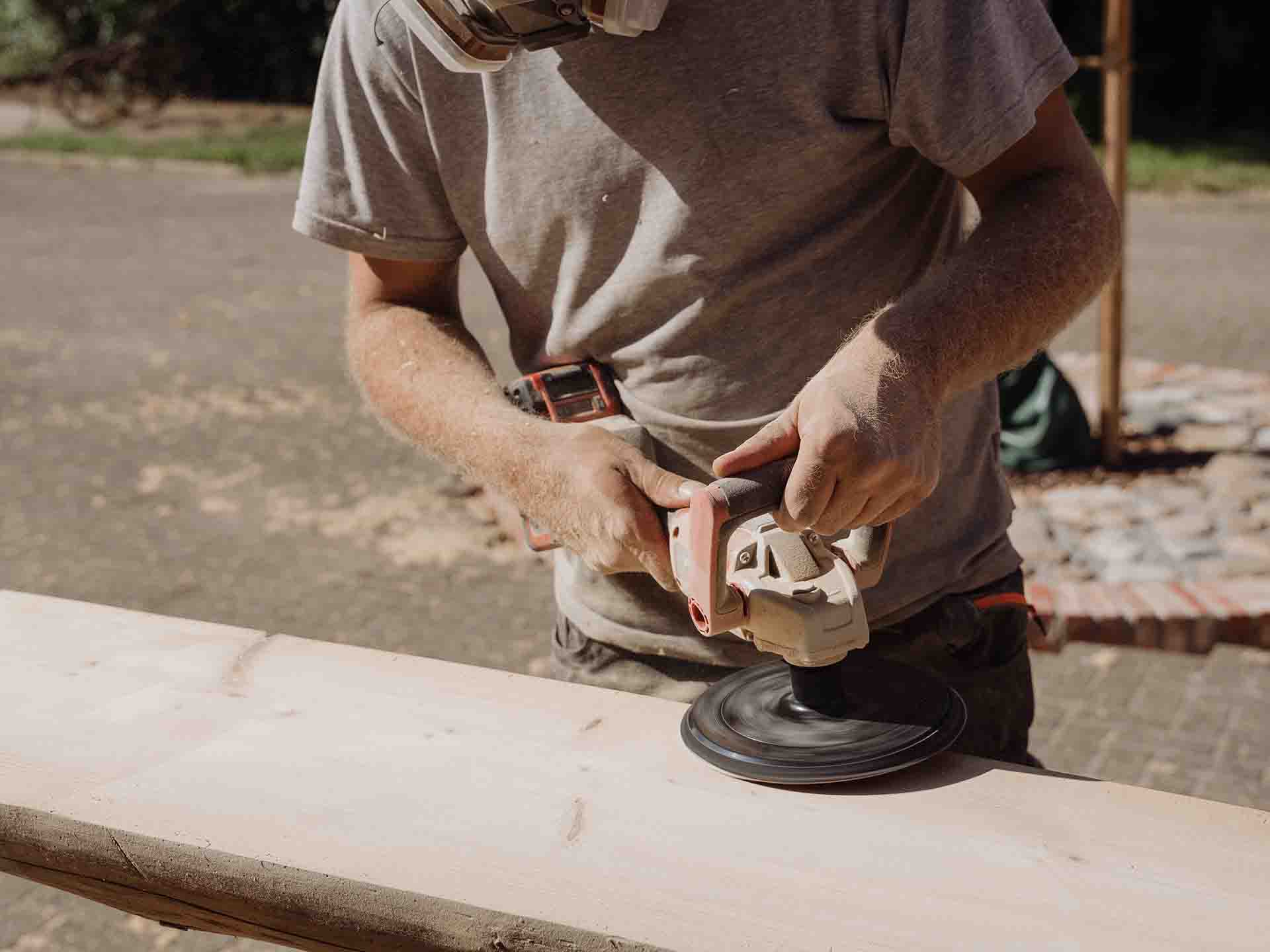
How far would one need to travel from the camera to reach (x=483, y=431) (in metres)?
2.07

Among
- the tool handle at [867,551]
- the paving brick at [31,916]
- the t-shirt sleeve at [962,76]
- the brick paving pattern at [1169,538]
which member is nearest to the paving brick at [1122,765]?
the brick paving pattern at [1169,538]

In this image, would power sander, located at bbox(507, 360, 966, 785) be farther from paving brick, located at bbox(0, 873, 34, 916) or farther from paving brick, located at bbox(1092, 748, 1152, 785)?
paving brick, located at bbox(0, 873, 34, 916)

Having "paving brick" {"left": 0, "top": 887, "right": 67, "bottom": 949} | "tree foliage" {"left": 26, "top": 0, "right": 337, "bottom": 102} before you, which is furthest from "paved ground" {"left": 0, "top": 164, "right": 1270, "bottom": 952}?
"tree foliage" {"left": 26, "top": 0, "right": 337, "bottom": 102}

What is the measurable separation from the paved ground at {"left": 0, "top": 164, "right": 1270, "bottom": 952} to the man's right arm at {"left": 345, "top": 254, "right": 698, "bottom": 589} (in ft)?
5.70

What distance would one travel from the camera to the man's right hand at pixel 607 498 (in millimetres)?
1782

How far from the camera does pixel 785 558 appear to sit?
1690 millimetres

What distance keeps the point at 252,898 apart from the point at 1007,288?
1185 mm

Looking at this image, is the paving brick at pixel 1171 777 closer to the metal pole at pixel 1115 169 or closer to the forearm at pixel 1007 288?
the metal pole at pixel 1115 169

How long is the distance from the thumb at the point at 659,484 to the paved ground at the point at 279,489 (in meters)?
2.10

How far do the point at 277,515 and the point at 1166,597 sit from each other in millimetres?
3344

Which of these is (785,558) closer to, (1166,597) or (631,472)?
(631,472)

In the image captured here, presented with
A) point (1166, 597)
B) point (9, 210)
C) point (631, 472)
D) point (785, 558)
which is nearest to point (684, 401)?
point (631, 472)

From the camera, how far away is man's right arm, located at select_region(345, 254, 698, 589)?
70.8 inches

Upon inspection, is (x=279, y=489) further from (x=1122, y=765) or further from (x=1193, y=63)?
(x=1193, y=63)
